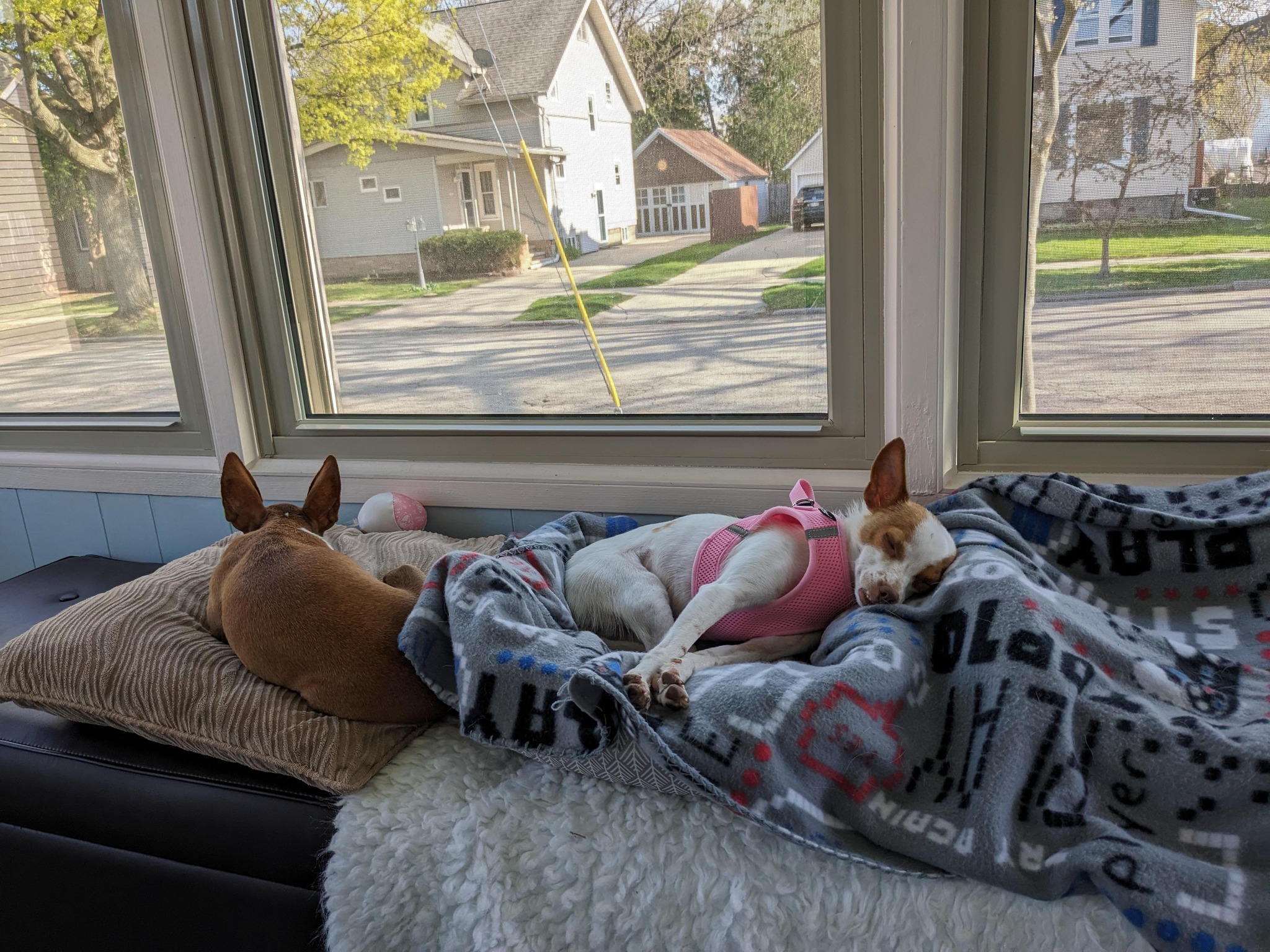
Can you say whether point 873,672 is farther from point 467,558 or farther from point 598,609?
point 467,558

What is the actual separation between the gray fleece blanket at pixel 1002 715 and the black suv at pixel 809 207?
26.6 inches

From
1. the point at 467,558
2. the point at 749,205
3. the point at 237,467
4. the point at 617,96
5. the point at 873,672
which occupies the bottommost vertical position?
the point at 873,672

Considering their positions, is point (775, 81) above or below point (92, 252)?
above

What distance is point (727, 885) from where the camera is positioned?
1030 millimetres

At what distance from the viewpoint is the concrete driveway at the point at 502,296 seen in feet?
6.12

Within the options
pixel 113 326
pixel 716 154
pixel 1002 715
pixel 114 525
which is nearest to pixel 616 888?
pixel 1002 715

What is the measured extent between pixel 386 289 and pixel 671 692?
135 centimetres

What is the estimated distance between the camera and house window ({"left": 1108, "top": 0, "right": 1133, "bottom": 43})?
58.3 inches

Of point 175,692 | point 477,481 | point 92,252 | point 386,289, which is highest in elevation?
point 92,252

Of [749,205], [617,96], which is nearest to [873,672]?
[749,205]

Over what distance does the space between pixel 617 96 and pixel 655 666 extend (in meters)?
1.18

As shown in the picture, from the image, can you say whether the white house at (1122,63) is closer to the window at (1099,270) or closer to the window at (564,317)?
the window at (1099,270)

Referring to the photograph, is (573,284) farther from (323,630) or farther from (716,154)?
(323,630)

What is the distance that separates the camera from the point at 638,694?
116cm
